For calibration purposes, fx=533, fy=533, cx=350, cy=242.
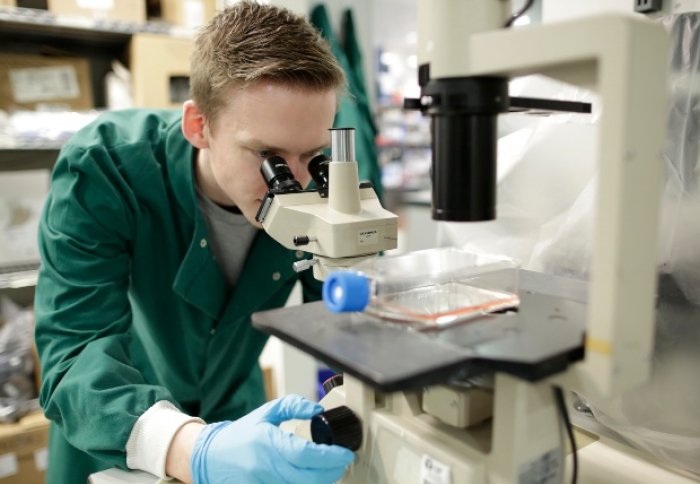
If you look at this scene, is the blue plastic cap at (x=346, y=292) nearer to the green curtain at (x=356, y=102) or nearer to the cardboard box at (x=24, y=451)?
the cardboard box at (x=24, y=451)

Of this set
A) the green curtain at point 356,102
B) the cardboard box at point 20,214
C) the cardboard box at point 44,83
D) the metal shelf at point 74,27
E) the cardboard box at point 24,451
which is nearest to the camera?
the cardboard box at point 24,451

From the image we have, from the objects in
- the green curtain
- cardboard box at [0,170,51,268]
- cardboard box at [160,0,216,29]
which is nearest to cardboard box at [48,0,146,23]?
cardboard box at [160,0,216,29]

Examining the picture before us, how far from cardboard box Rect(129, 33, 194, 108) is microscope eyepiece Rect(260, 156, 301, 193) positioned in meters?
1.40

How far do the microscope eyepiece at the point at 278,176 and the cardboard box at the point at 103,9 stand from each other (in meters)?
1.54

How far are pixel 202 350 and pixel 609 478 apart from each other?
921 mm

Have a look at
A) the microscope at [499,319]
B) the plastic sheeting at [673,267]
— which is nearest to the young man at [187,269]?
the microscope at [499,319]

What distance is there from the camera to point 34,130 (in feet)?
6.47

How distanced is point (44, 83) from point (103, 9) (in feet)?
1.38

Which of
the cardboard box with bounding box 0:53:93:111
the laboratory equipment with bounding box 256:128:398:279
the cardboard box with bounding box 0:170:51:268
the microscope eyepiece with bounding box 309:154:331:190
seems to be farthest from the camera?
the cardboard box with bounding box 0:53:93:111

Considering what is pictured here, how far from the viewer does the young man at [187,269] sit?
2.53ft

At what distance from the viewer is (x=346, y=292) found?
1.98 ft

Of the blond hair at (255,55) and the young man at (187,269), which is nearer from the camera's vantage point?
the young man at (187,269)

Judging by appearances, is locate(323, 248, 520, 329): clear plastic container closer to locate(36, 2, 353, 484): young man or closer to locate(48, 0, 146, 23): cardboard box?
→ locate(36, 2, 353, 484): young man

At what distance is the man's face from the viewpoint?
971 millimetres
